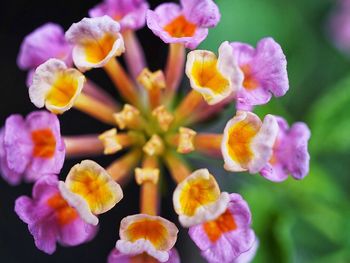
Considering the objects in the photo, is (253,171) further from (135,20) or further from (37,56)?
(37,56)

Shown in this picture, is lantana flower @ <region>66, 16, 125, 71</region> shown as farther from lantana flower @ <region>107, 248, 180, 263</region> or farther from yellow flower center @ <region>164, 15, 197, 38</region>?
lantana flower @ <region>107, 248, 180, 263</region>

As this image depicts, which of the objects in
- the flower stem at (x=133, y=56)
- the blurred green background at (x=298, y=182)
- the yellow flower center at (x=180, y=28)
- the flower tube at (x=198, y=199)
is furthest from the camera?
the blurred green background at (x=298, y=182)

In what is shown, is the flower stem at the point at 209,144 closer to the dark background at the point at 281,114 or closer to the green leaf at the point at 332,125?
the dark background at the point at 281,114

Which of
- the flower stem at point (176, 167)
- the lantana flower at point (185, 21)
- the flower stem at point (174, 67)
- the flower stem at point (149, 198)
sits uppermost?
the lantana flower at point (185, 21)

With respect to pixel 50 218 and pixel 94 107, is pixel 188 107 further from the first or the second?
pixel 50 218

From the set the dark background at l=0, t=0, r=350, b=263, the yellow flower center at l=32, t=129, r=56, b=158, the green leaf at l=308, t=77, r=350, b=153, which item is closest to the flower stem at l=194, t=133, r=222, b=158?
the yellow flower center at l=32, t=129, r=56, b=158

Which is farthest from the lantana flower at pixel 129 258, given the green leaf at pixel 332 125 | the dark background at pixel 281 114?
the green leaf at pixel 332 125
